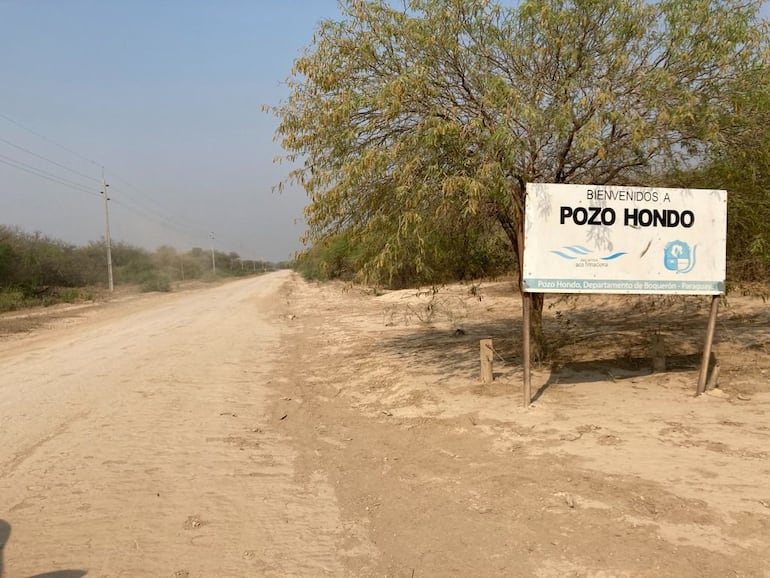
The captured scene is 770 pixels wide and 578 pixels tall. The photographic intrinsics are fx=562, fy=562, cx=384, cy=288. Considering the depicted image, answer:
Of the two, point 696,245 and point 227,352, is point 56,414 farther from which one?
point 696,245

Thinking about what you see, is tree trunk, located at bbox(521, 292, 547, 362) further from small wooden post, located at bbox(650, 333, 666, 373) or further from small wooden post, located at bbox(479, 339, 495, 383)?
small wooden post, located at bbox(650, 333, 666, 373)

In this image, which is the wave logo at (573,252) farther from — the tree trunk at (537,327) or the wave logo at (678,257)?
the tree trunk at (537,327)

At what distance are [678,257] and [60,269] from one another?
38105 mm

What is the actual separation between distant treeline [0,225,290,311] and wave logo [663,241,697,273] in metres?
26.2

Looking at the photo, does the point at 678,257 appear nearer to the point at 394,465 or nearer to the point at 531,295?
the point at 531,295

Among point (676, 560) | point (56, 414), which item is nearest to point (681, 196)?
point (676, 560)

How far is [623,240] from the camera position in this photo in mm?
6371

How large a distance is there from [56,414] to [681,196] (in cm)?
792

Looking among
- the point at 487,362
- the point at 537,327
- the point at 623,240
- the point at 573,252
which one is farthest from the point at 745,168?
the point at 487,362

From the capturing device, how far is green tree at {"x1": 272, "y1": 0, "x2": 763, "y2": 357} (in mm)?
6414

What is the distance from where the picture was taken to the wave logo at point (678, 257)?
21.2 feet

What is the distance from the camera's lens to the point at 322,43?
24.8 ft

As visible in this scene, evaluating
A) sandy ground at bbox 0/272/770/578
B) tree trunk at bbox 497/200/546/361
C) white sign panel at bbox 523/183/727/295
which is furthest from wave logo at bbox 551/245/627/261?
sandy ground at bbox 0/272/770/578

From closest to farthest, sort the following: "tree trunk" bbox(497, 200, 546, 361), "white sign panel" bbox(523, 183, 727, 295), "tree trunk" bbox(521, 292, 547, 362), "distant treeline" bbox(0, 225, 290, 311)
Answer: "white sign panel" bbox(523, 183, 727, 295) → "tree trunk" bbox(497, 200, 546, 361) → "tree trunk" bbox(521, 292, 547, 362) → "distant treeline" bbox(0, 225, 290, 311)
